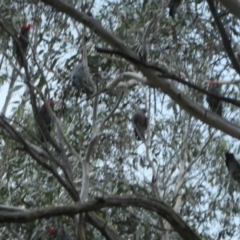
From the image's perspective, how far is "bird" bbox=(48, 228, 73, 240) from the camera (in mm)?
4656

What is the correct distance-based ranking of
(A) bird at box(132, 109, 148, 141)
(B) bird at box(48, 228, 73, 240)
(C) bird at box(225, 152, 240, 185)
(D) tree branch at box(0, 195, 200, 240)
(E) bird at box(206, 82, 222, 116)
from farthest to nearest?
(A) bird at box(132, 109, 148, 141) < (E) bird at box(206, 82, 222, 116) < (C) bird at box(225, 152, 240, 185) < (B) bird at box(48, 228, 73, 240) < (D) tree branch at box(0, 195, 200, 240)

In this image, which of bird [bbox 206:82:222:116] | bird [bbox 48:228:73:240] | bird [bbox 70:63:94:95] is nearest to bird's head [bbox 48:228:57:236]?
bird [bbox 48:228:73:240]

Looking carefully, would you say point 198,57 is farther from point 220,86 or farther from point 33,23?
point 33,23

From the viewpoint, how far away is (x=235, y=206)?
7418 millimetres

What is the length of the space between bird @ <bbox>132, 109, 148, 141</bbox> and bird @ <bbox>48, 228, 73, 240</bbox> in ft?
3.92

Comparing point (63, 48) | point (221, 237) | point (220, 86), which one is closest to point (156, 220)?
point (220, 86)

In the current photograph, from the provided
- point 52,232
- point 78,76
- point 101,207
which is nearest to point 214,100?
point 78,76

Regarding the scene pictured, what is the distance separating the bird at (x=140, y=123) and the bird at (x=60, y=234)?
1196mm

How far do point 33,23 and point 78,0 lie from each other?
0.46m

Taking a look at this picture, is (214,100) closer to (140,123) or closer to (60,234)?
(140,123)

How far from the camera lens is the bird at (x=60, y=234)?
4656 millimetres

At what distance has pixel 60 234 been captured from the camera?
4676mm

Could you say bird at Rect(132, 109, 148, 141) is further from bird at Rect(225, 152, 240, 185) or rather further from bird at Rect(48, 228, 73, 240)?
bird at Rect(48, 228, 73, 240)

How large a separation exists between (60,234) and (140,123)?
145cm
